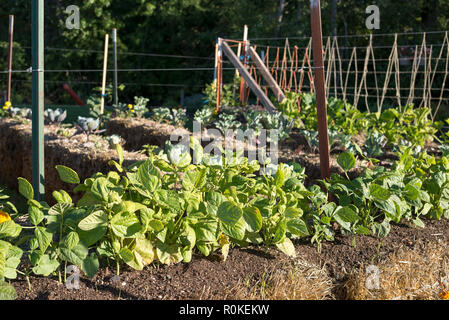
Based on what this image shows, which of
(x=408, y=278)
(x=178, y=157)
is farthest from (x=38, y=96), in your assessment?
(x=408, y=278)

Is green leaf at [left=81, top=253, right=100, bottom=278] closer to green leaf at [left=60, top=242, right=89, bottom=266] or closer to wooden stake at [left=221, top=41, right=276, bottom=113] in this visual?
green leaf at [left=60, top=242, right=89, bottom=266]

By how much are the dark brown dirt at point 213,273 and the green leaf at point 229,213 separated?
27 cm

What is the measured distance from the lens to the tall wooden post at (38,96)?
91.5 inches

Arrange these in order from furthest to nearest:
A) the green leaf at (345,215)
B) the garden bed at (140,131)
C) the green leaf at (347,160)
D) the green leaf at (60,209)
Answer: the garden bed at (140,131), the green leaf at (347,160), the green leaf at (345,215), the green leaf at (60,209)

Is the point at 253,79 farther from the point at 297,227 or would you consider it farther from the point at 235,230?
the point at 235,230

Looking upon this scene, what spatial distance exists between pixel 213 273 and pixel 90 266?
0.51 metres

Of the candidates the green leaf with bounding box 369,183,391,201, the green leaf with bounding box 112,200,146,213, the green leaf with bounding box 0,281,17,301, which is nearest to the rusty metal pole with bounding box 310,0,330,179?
the green leaf with bounding box 369,183,391,201

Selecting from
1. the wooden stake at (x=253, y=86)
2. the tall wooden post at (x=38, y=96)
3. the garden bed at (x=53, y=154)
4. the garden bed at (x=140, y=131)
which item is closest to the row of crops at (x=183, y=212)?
the tall wooden post at (x=38, y=96)

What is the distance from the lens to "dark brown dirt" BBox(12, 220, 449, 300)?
1.82 m

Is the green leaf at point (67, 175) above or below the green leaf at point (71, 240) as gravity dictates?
above

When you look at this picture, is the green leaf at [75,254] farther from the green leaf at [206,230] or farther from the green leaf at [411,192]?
the green leaf at [411,192]
